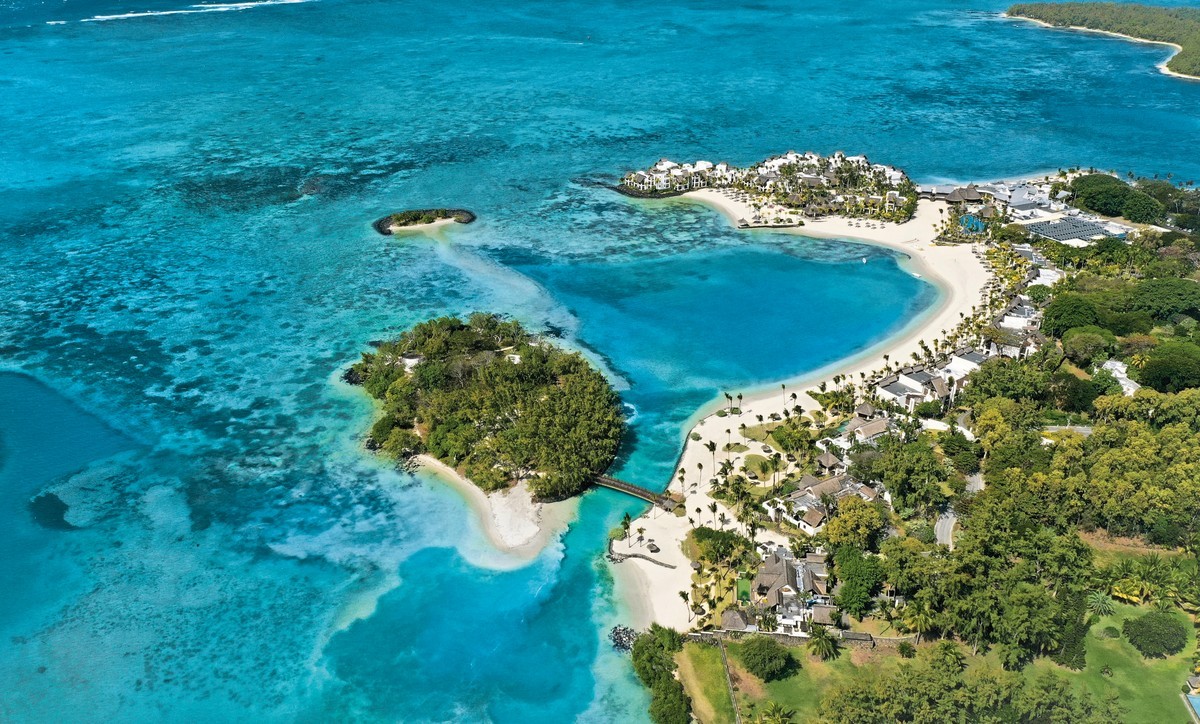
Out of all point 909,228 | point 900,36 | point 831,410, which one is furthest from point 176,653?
point 900,36

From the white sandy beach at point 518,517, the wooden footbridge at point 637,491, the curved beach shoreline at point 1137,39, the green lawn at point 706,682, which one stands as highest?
the curved beach shoreline at point 1137,39

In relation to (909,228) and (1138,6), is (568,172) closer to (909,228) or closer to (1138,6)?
(909,228)

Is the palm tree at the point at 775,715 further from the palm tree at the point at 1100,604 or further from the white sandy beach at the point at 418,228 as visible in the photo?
the white sandy beach at the point at 418,228

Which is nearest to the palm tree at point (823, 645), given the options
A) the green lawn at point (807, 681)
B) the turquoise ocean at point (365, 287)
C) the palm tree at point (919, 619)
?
the green lawn at point (807, 681)

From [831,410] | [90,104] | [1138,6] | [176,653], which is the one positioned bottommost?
[176,653]

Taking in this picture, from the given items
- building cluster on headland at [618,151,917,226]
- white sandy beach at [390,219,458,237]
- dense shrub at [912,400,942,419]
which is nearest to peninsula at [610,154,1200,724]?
dense shrub at [912,400,942,419]
